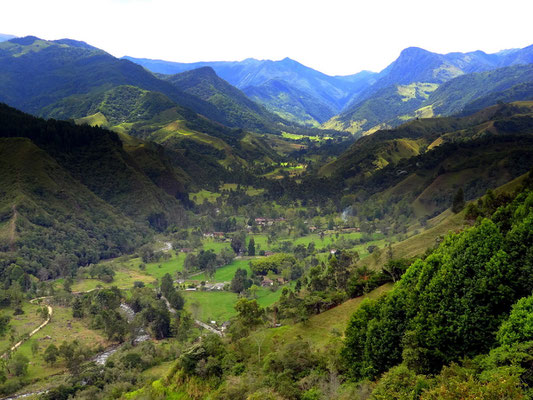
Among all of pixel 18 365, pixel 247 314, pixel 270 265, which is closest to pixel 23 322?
pixel 18 365

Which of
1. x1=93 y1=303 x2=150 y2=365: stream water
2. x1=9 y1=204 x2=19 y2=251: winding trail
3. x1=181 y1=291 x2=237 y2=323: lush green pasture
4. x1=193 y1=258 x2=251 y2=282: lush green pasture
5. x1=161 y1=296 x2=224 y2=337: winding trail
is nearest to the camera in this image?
x1=93 y1=303 x2=150 y2=365: stream water

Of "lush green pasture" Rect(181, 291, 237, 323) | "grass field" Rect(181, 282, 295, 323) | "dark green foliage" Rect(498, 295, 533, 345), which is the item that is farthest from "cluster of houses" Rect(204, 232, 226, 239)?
"dark green foliage" Rect(498, 295, 533, 345)

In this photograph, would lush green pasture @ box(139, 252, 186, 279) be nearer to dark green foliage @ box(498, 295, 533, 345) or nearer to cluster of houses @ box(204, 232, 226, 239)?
cluster of houses @ box(204, 232, 226, 239)

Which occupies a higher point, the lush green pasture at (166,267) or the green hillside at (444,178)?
the green hillside at (444,178)

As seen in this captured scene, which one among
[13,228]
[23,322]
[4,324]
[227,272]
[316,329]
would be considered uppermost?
[13,228]

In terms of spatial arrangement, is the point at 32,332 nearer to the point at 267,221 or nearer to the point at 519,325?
the point at 519,325

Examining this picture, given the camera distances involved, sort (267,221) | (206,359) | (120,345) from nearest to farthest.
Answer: (206,359) < (120,345) < (267,221)

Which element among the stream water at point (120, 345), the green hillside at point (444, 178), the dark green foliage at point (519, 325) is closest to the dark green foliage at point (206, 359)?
the dark green foliage at point (519, 325)

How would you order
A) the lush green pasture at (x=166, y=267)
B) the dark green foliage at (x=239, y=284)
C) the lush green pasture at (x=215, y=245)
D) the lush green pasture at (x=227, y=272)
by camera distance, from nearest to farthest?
1. the dark green foliage at (x=239, y=284)
2. the lush green pasture at (x=227, y=272)
3. the lush green pasture at (x=166, y=267)
4. the lush green pasture at (x=215, y=245)

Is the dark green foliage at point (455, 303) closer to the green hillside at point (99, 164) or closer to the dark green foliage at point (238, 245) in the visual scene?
the dark green foliage at point (238, 245)

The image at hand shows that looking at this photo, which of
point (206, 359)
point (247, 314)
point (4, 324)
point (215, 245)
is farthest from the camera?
point (215, 245)

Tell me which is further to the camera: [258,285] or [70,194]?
[70,194]
